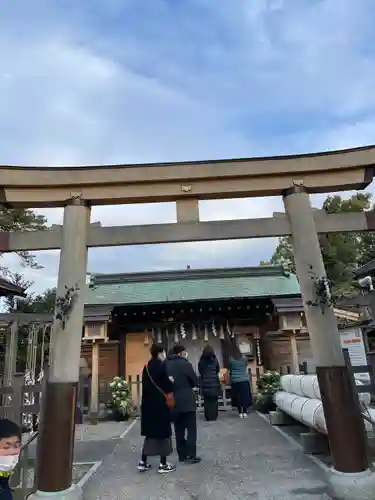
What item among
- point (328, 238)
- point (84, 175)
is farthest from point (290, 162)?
point (328, 238)

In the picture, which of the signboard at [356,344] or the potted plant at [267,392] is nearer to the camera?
the signboard at [356,344]

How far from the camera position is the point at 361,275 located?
7.43 m

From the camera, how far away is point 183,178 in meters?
5.52

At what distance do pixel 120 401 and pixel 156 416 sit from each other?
613 cm

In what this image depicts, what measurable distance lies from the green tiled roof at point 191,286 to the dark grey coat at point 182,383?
6460 mm

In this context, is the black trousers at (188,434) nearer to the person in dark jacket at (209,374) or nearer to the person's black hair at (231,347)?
the person in dark jacket at (209,374)

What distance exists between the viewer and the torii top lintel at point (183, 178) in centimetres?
542

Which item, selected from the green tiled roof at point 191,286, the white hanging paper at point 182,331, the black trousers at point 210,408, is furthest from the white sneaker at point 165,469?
the white hanging paper at point 182,331

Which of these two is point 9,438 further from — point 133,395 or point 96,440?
point 133,395

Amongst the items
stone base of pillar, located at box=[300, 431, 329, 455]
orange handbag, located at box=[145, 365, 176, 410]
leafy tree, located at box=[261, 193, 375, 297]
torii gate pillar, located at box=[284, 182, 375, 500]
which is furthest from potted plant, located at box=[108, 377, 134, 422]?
leafy tree, located at box=[261, 193, 375, 297]

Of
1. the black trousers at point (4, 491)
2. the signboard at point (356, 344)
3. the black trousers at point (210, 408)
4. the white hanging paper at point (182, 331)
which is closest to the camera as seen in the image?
the black trousers at point (4, 491)

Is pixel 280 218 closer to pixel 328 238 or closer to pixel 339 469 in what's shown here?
A: pixel 339 469

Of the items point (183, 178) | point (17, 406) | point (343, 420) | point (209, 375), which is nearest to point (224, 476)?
point (343, 420)

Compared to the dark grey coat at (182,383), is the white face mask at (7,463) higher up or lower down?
lower down
